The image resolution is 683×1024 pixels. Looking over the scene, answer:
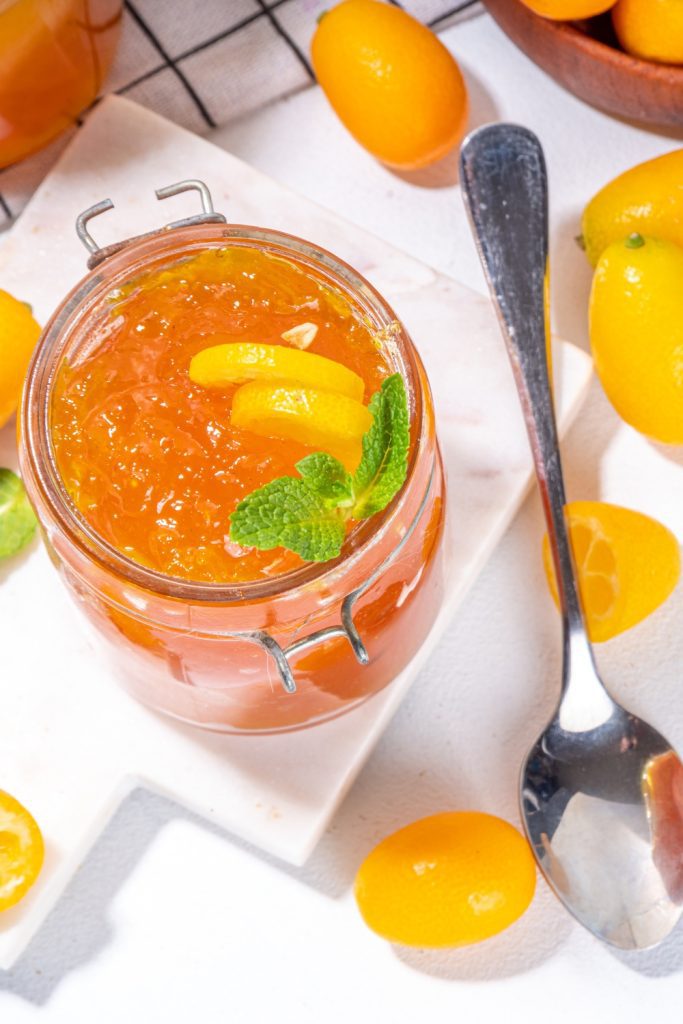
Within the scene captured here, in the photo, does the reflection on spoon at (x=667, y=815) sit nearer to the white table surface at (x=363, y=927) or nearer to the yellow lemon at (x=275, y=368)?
the white table surface at (x=363, y=927)

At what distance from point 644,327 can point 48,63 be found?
0.71m

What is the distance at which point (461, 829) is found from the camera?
1.42m

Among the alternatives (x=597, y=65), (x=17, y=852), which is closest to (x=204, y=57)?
(x=597, y=65)

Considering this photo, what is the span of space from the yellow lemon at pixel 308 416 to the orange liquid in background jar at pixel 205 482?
0.03m

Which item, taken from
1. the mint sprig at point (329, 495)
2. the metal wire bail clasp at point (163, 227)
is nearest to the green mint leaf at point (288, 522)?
the mint sprig at point (329, 495)

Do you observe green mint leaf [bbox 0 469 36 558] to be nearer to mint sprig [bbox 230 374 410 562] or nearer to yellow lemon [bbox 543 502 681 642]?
mint sprig [bbox 230 374 410 562]

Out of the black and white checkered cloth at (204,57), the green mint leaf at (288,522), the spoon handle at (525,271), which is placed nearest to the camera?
the green mint leaf at (288,522)

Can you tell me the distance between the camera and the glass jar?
1115 millimetres

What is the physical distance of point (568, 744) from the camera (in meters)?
1.46

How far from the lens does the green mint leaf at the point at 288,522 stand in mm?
1060

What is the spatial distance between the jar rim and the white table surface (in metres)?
0.46

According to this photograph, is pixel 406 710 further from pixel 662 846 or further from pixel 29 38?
pixel 29 38

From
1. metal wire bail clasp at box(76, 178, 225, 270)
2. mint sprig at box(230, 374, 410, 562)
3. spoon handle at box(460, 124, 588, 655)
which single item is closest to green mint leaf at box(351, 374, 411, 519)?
mint sprig at box(230, 374, 410, 562)

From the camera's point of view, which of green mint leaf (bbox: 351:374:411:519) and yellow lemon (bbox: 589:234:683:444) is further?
yellow lemon (bbox: 589:234:683:444)
